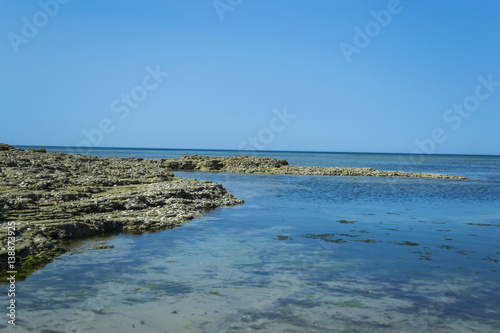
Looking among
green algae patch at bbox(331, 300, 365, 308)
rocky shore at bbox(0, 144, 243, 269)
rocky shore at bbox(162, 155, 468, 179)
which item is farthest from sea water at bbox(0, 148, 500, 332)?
rocky shore at bbox(162, 155, 468, 179)

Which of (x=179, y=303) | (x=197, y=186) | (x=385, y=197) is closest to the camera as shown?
(x=179, y=303)

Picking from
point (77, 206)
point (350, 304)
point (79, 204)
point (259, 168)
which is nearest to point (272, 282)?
point (350, 304)

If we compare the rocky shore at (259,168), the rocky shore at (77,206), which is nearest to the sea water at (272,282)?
the rocky shore at (77,206)

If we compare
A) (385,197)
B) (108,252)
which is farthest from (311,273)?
(385,197)

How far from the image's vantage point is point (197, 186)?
20234 millimetres

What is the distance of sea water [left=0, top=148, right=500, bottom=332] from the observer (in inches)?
239

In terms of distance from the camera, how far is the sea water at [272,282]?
6.07 metres

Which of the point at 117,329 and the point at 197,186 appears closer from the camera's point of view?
the point at 117,329

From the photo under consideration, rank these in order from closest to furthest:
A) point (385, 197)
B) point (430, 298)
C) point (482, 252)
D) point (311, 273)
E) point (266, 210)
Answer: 1. point (430, 298)
2. point (311, 273)
3. point (482, 252)
4. point (266, 210)
5. point (385, 197)

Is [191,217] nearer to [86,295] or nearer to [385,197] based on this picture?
[86,295]

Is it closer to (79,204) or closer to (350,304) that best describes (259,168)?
(79,204)

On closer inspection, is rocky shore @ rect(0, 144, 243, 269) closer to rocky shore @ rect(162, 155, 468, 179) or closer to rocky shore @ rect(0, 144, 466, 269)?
rocky shore @ rect(0, 144, 466, 269)

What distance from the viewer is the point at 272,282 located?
790 cm

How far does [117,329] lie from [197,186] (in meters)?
14.6
